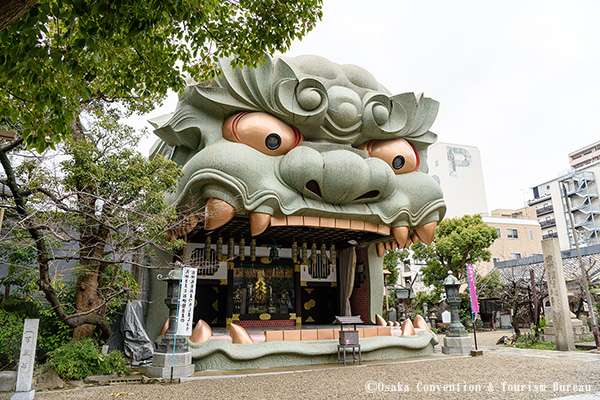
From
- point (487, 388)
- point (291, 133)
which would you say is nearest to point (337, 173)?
point (291, 133)

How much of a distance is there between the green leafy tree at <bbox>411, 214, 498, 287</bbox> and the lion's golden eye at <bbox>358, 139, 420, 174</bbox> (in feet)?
44.8

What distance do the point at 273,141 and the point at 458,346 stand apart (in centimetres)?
886

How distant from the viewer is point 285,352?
10852 mm

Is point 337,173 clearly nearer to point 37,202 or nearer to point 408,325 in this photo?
point 408,325

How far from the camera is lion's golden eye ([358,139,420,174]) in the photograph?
41.7 ft

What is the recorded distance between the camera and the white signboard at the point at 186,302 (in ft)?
31.4

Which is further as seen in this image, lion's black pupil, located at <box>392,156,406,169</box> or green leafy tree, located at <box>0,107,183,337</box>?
lion's black pupil, located at <box>392,156,406,169</box>

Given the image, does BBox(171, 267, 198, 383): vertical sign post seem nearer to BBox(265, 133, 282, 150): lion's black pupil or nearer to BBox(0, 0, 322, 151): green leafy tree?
BBox(265, 133, 282, 150): lion's black pupil

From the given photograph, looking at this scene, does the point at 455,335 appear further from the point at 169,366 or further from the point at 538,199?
the point at 538,199

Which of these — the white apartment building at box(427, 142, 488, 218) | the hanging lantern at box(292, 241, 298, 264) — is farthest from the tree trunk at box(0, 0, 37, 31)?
the white apartment building at box(427, 142, 488, 218)

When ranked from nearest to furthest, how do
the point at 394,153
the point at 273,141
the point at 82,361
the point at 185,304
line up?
the point at 82,361 < the point at 185,304 < the point at 273,141 < the point at 394,153

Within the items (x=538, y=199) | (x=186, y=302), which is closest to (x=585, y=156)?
(x=538, y=199)

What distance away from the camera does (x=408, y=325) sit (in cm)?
1298

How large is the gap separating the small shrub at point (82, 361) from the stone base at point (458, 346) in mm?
9739
